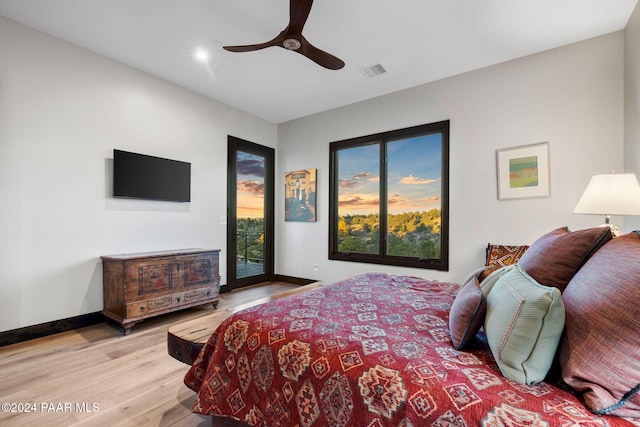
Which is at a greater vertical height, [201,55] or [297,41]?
[201,55]

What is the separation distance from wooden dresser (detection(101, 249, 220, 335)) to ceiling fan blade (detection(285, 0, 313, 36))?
2.63 meters

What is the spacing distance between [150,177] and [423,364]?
365 cm

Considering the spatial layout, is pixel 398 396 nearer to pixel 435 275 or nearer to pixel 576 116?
pixel 435 275

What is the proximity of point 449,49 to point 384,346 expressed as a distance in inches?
127

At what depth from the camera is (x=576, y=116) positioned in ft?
9.77

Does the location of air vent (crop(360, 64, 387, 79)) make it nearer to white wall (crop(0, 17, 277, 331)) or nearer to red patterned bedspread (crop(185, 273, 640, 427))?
white wall (crop(0, 17, 277, 331))

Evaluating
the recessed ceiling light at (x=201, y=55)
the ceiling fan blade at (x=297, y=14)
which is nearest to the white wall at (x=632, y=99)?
the ceiling fan blade at (x=297, y=14)

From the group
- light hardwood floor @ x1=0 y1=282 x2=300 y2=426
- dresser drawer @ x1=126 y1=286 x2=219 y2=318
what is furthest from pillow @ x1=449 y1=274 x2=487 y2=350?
dresser drawer @ x1=126 y1=286 x2=219 y2=318

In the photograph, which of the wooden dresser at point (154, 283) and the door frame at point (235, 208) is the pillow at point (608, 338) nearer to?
the wooden dresser at point (154, 283)

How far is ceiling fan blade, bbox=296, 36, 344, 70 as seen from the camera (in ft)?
8.23

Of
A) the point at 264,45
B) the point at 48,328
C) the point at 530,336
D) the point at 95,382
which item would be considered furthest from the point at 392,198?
the point at 48,328

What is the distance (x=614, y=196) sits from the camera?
2139mm

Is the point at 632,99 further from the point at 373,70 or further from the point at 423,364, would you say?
the point at 423,364

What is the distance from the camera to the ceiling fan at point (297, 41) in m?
2.07
